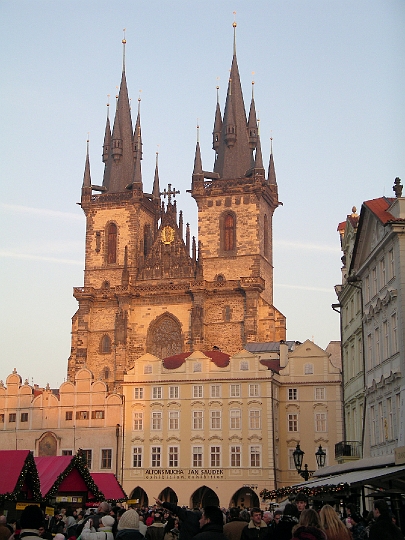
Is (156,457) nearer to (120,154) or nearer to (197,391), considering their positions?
(197,391)

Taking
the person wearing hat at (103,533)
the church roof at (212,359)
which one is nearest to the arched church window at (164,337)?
the church roof at (212,359)

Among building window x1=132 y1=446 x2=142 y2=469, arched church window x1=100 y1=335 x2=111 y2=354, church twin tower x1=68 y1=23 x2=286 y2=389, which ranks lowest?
building window x1=132 y1=446 x2=142 y2=469

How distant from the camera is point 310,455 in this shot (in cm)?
5309

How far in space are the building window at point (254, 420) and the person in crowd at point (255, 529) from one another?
4165 cm

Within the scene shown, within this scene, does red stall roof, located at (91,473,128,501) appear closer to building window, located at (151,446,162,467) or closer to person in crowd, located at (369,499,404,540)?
person in crowd, located at (369,499,404,540)

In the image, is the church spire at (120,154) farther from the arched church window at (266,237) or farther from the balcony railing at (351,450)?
the balcony railing at (351,450)

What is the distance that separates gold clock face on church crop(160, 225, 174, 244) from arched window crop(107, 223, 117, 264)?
3.93 m

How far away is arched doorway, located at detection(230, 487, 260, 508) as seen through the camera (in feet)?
172

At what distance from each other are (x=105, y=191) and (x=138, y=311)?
1155 cm

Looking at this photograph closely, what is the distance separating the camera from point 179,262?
7000 cm

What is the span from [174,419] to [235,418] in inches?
143

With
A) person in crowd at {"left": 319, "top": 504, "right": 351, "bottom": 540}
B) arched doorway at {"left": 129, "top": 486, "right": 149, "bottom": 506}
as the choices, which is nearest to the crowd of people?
person in crowd at {"left": 319, "top": 504, "right": 351, "bottom": 540}

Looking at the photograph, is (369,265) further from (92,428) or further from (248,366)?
(92,428)

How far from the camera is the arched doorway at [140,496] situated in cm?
5375
